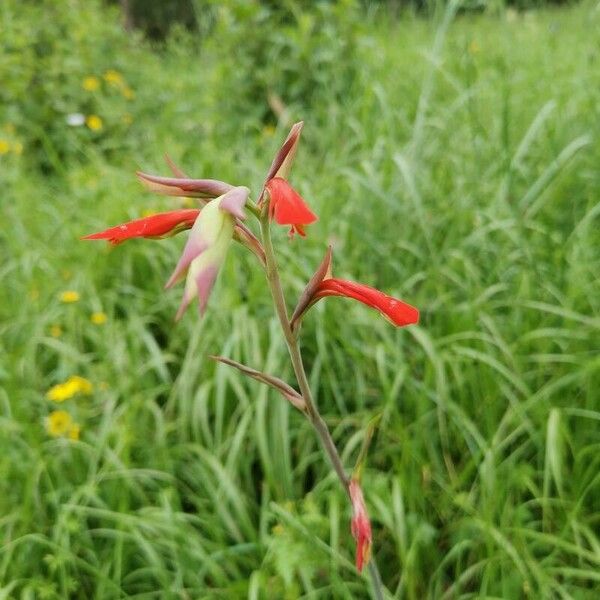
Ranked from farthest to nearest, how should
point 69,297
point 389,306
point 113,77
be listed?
point 113,77 → point 69,297 → point 389,306

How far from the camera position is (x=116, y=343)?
6.63 feet

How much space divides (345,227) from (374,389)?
536 mm

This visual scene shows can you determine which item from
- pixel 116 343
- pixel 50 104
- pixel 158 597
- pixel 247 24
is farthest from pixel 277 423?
pixel 50 104

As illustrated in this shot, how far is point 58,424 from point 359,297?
52.0 inches

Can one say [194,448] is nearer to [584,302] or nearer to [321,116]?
[584,302]

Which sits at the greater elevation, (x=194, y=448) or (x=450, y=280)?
(x=450, y=280)

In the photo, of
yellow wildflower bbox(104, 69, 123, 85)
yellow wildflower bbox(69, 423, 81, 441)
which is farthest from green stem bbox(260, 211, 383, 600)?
yellow wildflower bbox(104, 69, 123, 85)

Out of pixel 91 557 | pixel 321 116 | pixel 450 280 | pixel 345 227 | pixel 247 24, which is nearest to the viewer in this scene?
pixel 91 557

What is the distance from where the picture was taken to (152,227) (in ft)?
1.94

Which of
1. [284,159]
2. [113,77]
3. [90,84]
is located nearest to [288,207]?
[284,159]

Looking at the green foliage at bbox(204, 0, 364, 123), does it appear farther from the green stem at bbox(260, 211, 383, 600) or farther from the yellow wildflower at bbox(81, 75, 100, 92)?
the green stem at bbox(260, 211, 383, 600)

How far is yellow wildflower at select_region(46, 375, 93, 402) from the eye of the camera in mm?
1729

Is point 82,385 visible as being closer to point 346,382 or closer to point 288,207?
point 346,382

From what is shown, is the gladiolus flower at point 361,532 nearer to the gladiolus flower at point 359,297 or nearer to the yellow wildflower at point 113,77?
the gladiolus flower at point 359,297
